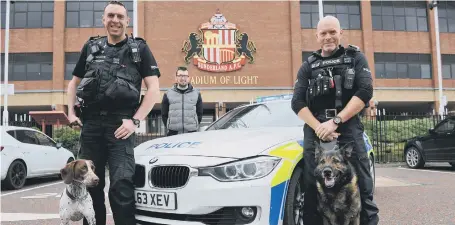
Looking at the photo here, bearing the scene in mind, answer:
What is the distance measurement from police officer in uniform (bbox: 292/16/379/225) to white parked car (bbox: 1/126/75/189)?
7464mm

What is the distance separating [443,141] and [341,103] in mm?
9248

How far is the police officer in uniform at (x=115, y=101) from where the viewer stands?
128 inches

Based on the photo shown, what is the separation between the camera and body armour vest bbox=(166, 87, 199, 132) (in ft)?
18.6

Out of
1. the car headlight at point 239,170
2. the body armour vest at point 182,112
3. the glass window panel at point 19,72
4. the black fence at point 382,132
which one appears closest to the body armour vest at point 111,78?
the car headlight at point 239,170

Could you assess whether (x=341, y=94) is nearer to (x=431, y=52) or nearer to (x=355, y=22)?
(x=355, y=22)

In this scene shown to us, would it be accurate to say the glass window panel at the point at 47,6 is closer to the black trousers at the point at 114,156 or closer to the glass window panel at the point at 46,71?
the glass window panel at the point at 46,71

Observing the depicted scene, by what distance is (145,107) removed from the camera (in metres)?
3.39

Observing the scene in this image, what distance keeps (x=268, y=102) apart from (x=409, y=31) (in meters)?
30.7

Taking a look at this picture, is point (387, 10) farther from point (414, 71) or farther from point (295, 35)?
point (295, 35)

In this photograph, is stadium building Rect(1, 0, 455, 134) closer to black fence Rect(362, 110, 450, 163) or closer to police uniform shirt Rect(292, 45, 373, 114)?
black fence Rect(362, 110, 450, 163)

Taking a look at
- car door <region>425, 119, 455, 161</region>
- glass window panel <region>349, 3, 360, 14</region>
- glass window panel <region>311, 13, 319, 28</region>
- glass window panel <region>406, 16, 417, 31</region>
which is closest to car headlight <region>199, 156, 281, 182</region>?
car door <region>425, 119, 455, 161</region>

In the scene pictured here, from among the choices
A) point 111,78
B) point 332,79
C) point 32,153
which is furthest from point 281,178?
point 32,153

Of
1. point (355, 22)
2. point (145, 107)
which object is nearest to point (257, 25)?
point (355, 22)

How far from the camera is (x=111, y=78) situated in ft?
10.8
